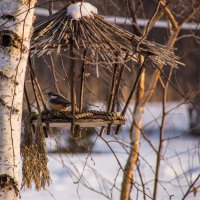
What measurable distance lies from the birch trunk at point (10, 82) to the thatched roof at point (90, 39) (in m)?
0.37

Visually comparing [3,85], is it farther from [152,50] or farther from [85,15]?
[152,50]

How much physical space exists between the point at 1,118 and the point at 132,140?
303cm

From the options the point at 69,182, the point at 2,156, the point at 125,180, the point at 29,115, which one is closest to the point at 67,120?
the point at 29,115

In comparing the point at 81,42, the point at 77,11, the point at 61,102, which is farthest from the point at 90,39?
the point at 61,102

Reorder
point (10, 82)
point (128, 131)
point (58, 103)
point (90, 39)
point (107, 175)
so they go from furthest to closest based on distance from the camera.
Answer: point (128, 131) → point (107, 175) → point (58, 103) → point (90, 39) → point (10, 82)

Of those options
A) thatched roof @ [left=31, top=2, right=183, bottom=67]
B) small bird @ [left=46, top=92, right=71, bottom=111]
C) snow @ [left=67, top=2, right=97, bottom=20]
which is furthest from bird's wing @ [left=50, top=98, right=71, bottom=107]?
snow @ [left=67, top=2, right=97, bottom=20]

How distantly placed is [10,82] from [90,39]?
644 mm

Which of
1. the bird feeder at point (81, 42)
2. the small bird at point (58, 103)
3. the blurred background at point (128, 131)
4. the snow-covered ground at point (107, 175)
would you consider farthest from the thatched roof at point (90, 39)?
the snow-covered ground at point (107, 175)

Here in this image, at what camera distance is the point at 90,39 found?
331cm

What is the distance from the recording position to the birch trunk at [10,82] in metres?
2.88

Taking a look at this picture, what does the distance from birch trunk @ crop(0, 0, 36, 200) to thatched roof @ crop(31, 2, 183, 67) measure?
0.37 metres

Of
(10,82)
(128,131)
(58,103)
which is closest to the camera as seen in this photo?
(10,82)

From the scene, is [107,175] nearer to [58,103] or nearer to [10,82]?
[58,103]

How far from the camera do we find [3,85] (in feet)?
9.48
